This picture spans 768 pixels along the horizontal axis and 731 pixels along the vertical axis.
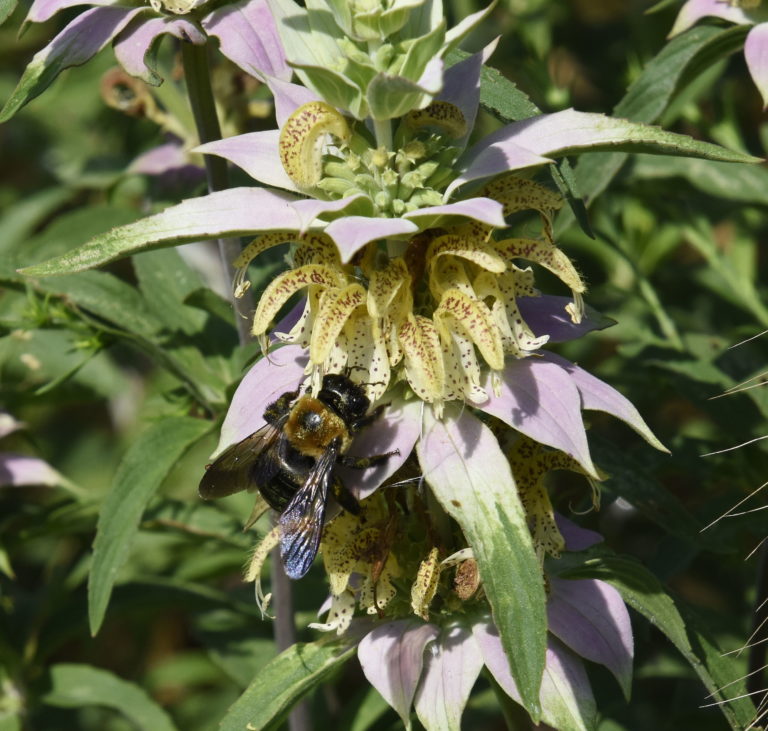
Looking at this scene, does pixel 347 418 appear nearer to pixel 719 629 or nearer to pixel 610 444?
pixel 610 444

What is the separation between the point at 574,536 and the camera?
130cm

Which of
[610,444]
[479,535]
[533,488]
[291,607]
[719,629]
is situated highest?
[479,535]

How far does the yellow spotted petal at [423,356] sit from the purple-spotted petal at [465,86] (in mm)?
190

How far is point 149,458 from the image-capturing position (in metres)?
1.51

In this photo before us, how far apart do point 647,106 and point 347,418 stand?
674mm

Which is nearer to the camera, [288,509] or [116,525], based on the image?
[288,509]

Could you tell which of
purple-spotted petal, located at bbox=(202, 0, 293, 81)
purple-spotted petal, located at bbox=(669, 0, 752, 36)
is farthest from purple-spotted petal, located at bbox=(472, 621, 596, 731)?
purple-spotted petal, located at bbox=(669, 0, 752, 36)

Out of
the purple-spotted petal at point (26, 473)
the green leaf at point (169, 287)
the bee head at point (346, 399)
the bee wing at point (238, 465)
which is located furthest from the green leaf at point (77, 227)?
the bee head at point (346, 399)

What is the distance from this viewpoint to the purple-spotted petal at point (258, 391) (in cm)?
113

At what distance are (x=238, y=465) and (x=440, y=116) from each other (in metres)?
0.46

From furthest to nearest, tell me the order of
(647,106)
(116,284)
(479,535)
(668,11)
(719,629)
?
(668,11)
(719,629)
(116,284)
(647,106)
(479,535)

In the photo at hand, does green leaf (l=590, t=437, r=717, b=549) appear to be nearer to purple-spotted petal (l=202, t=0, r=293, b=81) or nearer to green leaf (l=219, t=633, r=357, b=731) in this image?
green leaf (l=219, t=633, r=357, b=731)

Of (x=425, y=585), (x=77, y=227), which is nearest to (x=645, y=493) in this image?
(x=425, y=585)

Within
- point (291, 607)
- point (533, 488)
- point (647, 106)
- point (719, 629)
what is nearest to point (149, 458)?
point (291, 607)
